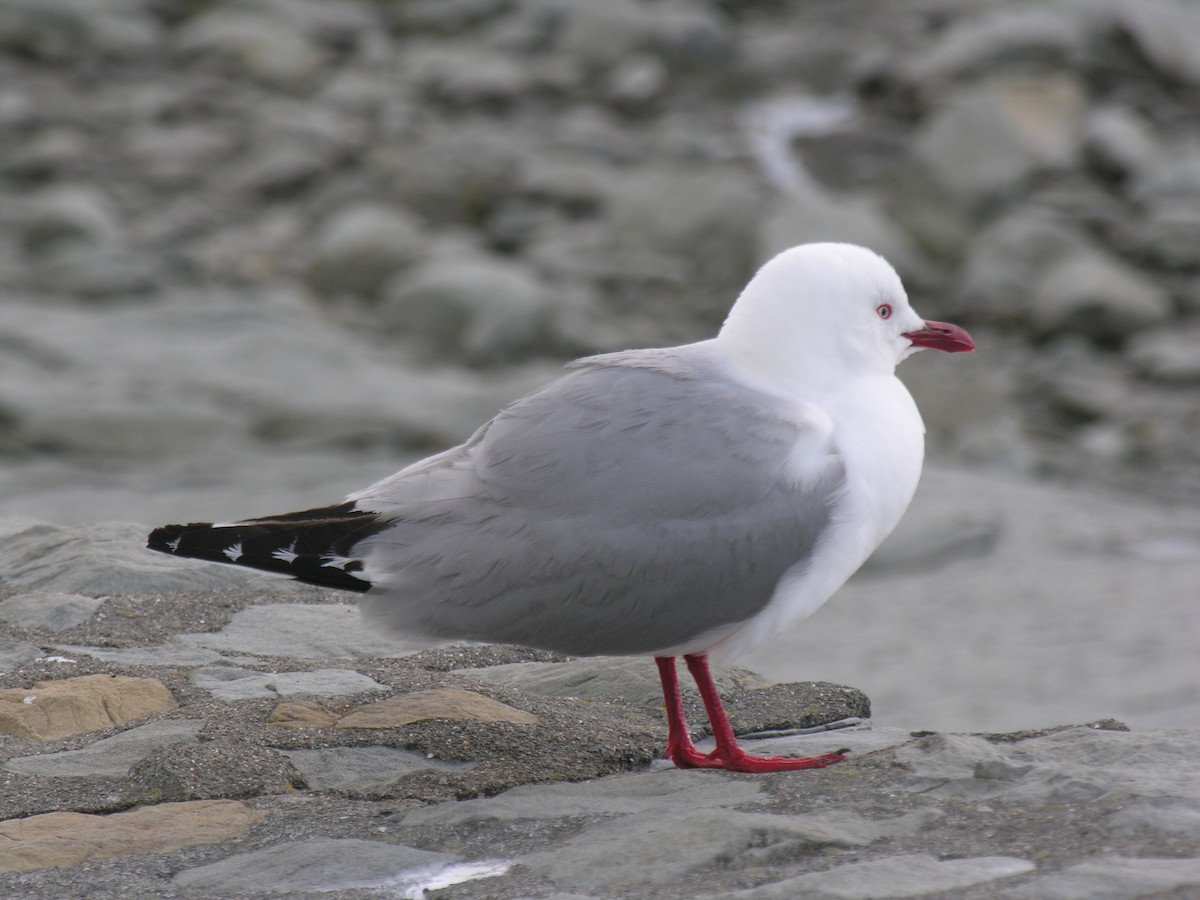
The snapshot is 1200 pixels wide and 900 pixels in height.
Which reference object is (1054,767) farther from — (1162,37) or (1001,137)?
(1162,37)

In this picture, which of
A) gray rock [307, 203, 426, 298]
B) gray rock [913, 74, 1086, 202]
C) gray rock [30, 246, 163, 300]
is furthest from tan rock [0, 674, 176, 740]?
gray rock [913, 74, 1086, 202]

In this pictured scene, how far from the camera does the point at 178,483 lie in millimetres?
9836

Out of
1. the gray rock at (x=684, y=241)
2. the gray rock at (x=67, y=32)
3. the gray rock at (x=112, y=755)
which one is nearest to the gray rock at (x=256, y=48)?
the gray rock at (x=67, y=32)

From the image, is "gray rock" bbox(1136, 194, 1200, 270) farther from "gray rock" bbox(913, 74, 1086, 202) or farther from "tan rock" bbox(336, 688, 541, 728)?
"tan rock" bbox(336, 688, 541, 728)

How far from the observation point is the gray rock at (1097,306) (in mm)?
11984

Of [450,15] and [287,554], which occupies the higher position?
[450,15]

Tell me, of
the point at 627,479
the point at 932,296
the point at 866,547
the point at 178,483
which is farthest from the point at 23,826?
the point at 932,296

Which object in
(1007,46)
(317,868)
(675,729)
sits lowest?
(317,868)

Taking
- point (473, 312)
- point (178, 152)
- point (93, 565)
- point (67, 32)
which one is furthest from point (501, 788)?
point (67, 32)

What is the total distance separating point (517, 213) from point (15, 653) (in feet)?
35.0

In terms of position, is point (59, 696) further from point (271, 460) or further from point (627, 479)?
point (271, 460)

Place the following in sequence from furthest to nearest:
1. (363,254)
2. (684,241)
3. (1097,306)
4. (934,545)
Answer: (684,241), (363,254), (1097,306), (934,545)

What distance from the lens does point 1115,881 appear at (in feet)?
8.14

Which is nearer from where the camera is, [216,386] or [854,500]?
[854,500]
